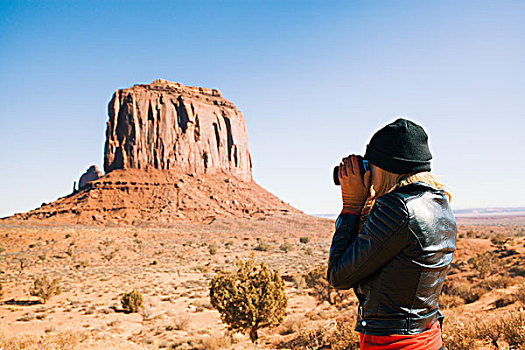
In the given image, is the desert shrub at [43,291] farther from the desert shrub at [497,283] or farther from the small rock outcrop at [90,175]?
the small rock outcrop at [90,175]

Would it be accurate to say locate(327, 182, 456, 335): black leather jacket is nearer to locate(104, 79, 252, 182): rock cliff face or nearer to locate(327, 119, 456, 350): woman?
locate(327, 119, 456, 350): woman

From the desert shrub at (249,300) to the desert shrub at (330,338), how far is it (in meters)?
1.53

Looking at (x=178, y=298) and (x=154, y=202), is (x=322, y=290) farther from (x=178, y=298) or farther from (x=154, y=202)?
(x=154, y=202)

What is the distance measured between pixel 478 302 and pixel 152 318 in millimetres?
12804

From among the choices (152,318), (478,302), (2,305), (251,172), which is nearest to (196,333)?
(152,318)

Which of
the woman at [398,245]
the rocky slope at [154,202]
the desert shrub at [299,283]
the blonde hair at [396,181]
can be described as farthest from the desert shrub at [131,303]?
the rocky slope at [154,202]

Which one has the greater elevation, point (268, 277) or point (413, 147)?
point (413, 147)

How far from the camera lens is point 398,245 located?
4.56 ft

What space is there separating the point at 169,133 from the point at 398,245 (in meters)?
86.7

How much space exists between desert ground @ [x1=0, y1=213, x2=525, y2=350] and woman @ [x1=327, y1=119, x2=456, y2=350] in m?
4.38

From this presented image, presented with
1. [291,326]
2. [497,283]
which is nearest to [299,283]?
[291,326]

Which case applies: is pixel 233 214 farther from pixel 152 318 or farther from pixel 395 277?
pixel 395 277

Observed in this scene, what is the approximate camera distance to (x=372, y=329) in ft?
4.97

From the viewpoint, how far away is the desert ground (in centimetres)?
695
